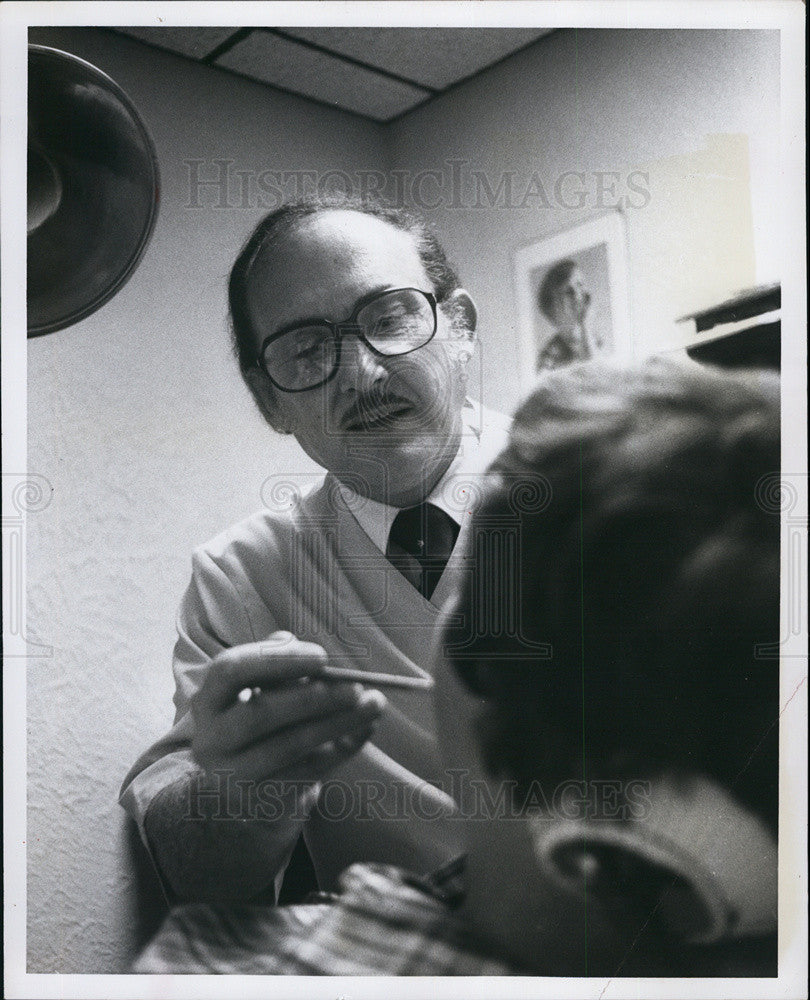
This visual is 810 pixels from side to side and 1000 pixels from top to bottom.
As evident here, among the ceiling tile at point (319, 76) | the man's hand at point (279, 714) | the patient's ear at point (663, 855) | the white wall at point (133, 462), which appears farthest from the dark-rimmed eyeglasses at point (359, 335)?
the patient's ear at point (663, 855)

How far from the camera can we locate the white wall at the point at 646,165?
1864 mm

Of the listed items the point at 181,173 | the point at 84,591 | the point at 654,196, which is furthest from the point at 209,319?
the point at 654,196

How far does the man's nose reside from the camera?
6.09 ft

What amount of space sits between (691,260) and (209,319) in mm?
893

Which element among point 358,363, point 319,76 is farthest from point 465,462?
point 319,76

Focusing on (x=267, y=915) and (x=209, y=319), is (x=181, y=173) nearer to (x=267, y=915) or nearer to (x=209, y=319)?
(x=209, y=319)

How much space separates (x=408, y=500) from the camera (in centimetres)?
187

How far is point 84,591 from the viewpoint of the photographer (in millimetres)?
1896

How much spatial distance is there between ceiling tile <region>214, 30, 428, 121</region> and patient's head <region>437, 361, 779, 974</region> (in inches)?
23.7

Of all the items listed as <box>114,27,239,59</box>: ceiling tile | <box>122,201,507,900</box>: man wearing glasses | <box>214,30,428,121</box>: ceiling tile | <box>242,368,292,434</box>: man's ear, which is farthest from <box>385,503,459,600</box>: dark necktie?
<box>114,27,239,59</box>: ceiling tile

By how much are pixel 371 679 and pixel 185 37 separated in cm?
123

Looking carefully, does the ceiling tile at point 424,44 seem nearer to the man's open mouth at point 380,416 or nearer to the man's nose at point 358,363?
the man's nose at point 358,363
